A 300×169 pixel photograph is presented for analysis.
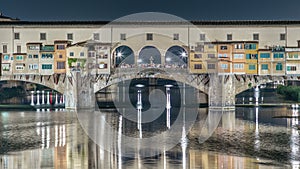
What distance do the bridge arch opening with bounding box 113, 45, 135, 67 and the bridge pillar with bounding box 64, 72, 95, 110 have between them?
304 inches

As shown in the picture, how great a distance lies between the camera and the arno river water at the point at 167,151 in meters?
19.8

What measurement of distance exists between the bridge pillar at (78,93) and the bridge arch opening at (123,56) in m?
7.73

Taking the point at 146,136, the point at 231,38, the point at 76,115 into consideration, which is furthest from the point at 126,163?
the point at 231,38

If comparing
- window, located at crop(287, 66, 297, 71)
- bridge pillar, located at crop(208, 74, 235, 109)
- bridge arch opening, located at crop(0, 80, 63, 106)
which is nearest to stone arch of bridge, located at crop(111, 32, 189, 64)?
bridge pillar, located at crop(208, 74, 235, 109)

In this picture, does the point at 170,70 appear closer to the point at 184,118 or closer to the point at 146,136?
the point at 184,118

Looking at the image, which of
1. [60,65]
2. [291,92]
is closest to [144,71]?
[60,65]

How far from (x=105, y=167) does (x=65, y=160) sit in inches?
89.9

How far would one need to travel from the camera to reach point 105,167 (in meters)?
19.1

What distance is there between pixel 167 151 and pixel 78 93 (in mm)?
24511

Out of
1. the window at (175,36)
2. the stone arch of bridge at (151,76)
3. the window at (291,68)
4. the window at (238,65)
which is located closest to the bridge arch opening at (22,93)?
the stone arch of bridge at (151,76)

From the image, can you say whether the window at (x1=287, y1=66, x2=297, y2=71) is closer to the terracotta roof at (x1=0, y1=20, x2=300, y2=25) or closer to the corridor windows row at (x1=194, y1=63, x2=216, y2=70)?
the terracotta roof at (x1=0, y1=20, x2=300, y2=25)

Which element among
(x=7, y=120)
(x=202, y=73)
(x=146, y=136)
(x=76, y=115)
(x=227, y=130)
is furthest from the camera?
(x=202, y=73)

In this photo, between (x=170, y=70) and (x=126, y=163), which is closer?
(x=126, y=163)

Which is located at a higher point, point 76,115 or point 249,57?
point 249,57
